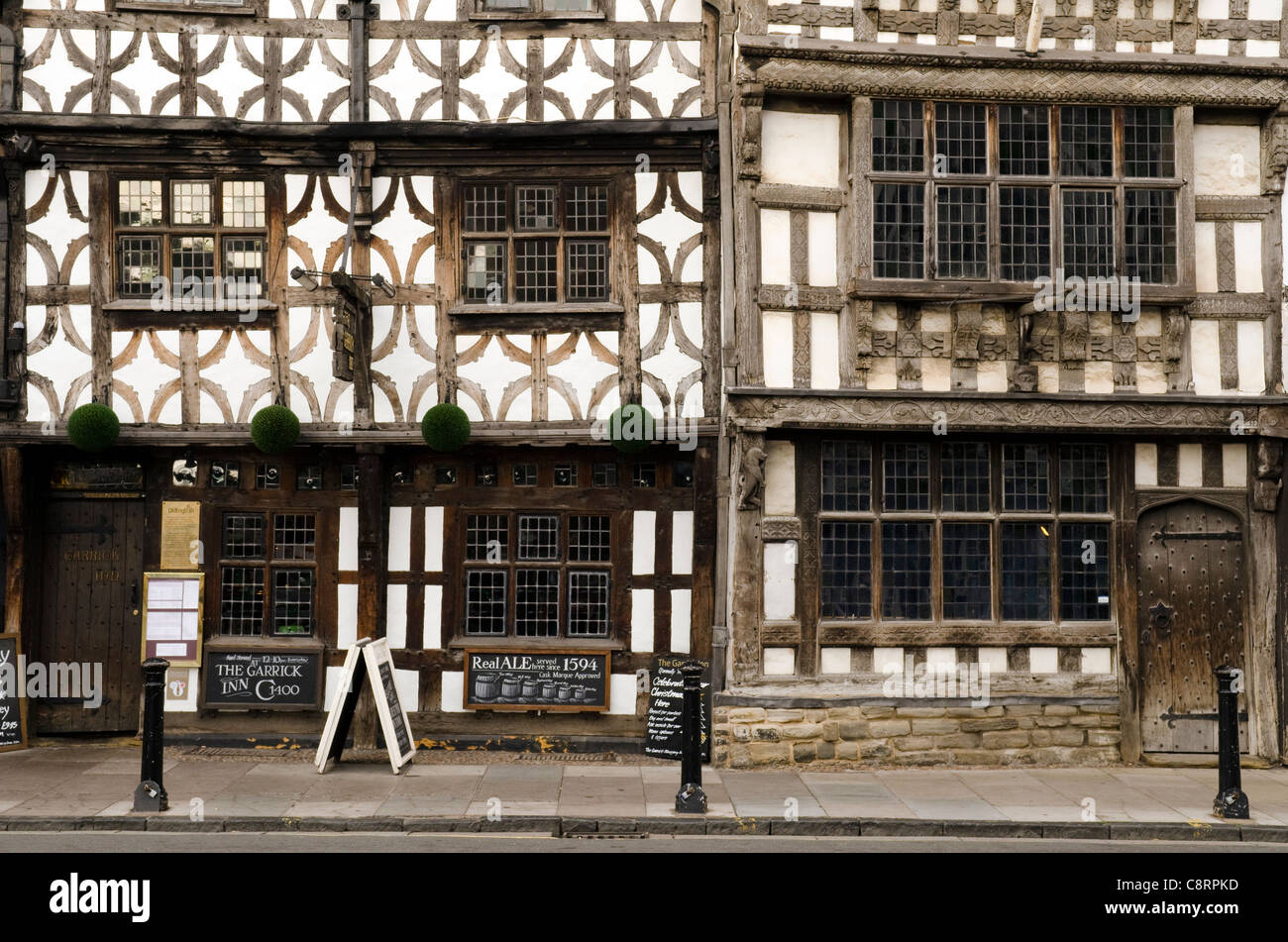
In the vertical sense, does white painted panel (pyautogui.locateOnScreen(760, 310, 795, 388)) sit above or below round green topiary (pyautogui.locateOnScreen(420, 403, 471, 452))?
above

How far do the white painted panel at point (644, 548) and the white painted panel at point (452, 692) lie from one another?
201 cm

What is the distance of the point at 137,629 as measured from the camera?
1152 cm

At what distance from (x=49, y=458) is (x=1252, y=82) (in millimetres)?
12269

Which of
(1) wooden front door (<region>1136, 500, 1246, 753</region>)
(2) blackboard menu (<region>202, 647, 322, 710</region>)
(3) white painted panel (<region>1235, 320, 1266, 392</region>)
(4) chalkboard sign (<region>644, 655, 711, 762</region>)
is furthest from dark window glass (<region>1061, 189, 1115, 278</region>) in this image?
(2) blackboard menu (<region>202, 647, 322, 710</region>)

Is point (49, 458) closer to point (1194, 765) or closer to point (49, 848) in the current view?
point (49, 848)

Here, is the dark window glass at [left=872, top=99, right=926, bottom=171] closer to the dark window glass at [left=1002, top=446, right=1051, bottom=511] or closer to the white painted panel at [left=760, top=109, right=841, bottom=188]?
the white painted panel at [left=760, top=109, right=841, bottom=188]

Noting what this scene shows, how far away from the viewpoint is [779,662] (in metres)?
11.0

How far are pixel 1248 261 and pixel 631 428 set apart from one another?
6.19 meters

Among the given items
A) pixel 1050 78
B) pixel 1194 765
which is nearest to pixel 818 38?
pixel 1050 78

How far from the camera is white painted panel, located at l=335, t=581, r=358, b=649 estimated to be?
1143 cm

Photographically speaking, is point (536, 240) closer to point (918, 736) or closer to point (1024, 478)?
point (1024, 478)

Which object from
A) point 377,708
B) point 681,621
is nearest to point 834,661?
point 681,621

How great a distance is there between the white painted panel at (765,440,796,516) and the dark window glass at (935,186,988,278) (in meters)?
2.25

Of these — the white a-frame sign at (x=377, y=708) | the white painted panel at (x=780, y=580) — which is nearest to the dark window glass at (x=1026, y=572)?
the white painted panel at (x=780, y=580)
